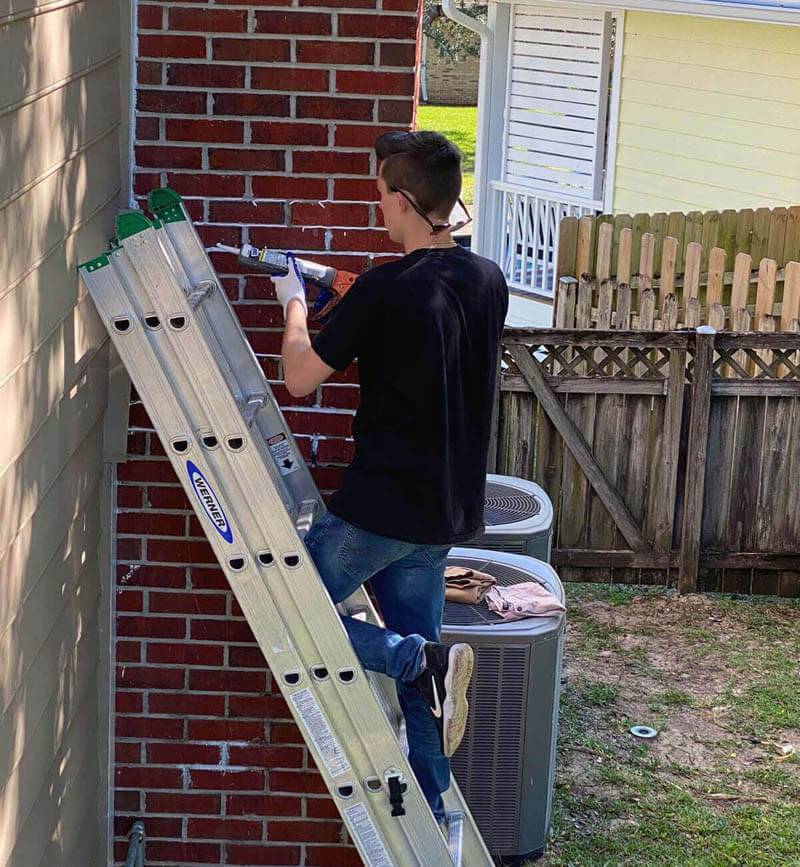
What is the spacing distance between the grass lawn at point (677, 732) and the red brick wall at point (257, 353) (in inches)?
57.5

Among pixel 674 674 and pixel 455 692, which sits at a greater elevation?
pixel 455 692

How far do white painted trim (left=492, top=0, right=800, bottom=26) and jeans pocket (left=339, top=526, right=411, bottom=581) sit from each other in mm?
9055

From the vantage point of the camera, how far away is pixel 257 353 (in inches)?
166

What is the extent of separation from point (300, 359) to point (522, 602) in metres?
1.92

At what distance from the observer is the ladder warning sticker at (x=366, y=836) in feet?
11.7

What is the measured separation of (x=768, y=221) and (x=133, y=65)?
23.5 ft

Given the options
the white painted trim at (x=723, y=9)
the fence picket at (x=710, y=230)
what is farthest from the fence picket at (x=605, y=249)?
the white painted trim at (x=723, y=9)

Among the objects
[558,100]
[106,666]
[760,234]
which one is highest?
[558,100]

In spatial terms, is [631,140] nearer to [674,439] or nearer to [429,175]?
[674,439]

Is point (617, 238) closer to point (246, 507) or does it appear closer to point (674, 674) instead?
point (674, 674)

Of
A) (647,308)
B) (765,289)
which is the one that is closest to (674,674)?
(647,308)

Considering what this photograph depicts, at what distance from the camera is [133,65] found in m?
4.03

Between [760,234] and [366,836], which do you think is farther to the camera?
[760,234]

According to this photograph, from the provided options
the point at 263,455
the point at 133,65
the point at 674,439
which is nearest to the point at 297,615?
the point at 263,455
